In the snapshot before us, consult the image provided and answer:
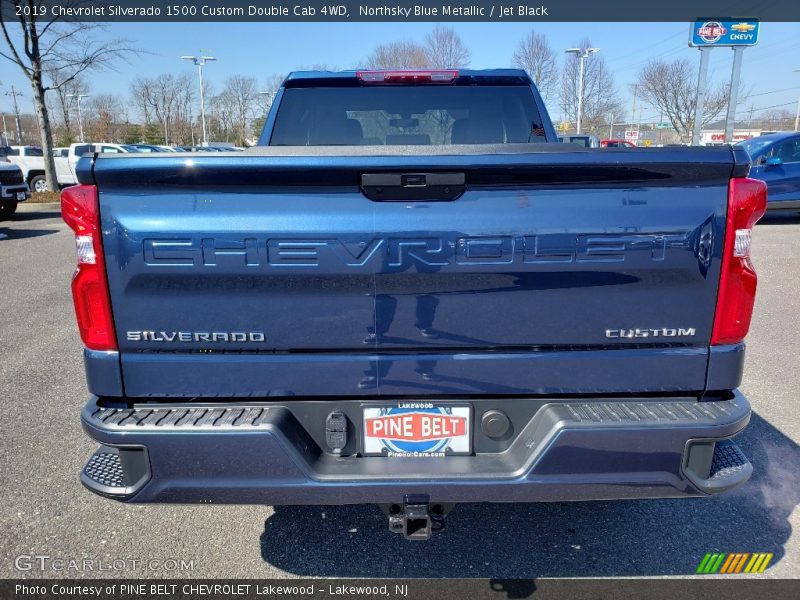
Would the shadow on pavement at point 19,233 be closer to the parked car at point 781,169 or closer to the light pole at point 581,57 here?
the parked car at point 781,169

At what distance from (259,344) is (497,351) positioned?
2.69 feet

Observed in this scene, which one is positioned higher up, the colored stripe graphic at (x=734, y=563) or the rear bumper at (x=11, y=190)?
the rear bumper at (x=11, y=190)

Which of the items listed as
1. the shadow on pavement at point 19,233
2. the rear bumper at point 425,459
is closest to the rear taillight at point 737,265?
the rear bumper at point 425,459

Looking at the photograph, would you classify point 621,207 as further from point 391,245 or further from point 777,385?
point 777,385

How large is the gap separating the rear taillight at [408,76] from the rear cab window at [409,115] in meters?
0.07

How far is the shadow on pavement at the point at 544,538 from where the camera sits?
2527mm

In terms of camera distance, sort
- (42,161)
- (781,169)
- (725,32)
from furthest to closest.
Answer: (725,32) < (42,161) < (781,169)

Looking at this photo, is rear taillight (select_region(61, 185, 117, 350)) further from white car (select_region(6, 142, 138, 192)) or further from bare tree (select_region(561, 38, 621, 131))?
bare tree (select_region(561, 38, 621, 131))

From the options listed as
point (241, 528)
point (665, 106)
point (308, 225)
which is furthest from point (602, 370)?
point (665, 106)

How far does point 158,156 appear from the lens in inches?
74.6

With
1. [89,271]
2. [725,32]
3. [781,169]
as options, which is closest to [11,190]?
[89,271]

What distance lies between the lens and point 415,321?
6.40ft

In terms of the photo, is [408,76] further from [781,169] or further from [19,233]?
[19,233]

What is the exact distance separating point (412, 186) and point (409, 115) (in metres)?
2.05
